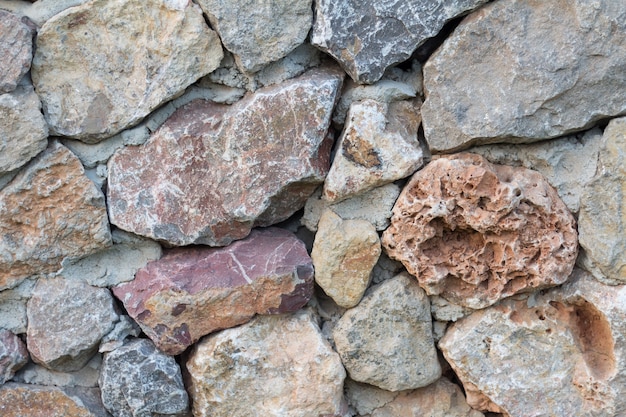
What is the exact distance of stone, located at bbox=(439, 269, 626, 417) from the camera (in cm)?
155

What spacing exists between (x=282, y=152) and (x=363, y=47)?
0.32 metres

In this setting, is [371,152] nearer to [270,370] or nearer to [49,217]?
[270,370]

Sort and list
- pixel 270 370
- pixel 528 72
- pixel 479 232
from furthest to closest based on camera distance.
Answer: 1. pixel 270 370
2. pixel 479 232
3. pixel 528 72

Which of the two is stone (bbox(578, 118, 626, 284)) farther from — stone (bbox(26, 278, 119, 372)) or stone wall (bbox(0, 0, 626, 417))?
stone (bbox(26, 278, 119, 372))

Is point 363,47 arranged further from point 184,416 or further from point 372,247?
point 184,416

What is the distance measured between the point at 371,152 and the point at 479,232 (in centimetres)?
33

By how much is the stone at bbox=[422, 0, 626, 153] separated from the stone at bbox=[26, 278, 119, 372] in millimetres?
989

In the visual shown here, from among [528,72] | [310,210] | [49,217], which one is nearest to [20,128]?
[49,217]

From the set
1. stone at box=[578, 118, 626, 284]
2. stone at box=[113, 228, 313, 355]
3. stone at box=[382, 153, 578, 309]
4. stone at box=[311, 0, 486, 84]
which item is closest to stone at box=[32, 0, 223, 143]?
stone at box=[311, 0, 486, 84]

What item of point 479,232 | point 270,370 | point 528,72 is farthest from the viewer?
point 270,370

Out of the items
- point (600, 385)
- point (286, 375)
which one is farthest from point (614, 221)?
point (286, 375)

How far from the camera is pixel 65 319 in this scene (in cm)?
171

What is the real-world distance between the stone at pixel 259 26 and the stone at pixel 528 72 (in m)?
0.33

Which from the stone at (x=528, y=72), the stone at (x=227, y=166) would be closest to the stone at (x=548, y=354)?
the stone at (x=528, y=72)
